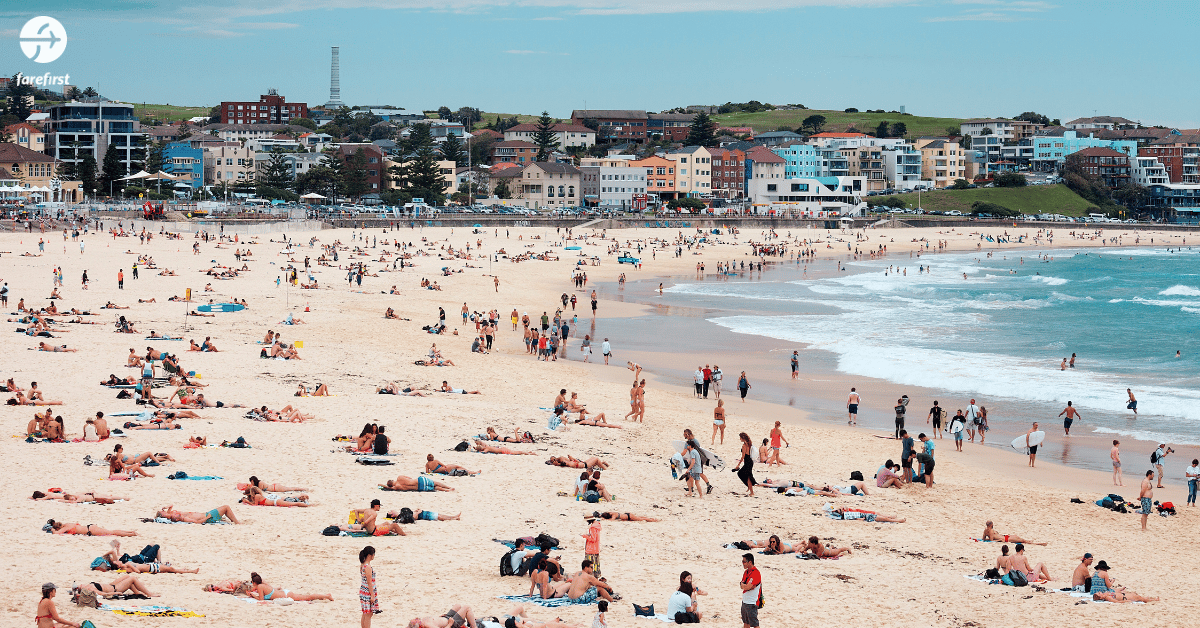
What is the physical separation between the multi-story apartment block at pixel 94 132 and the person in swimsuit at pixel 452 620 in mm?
81948

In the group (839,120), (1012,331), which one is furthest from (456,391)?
(839,120)

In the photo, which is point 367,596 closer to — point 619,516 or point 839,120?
point 619,516

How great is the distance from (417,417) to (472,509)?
505 cm

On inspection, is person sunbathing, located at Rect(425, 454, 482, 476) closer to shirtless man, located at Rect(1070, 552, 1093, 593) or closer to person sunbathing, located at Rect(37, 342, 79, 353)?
shirtless man, located at Rect(1070, 552, 1093, 593)

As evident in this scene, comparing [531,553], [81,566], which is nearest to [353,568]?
[531,553]

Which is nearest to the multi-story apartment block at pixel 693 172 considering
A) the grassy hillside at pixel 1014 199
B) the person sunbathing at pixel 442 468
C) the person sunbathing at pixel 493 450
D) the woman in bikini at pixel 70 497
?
the grassy hillside at pixel 1014 199

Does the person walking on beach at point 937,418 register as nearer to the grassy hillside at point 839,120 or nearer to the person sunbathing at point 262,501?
the person sunbathing at point 262,501

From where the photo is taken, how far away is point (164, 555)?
31.9ft

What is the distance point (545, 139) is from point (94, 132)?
45364 millimetres

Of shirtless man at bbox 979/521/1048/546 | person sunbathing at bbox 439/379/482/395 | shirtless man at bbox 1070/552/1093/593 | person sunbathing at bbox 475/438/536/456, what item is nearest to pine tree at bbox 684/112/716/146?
person sunbathing at bbox 439/379/482/395

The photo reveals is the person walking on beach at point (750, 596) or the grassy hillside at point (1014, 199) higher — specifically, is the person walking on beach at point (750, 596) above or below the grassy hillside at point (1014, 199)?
below

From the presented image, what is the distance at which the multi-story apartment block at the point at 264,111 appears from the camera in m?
144

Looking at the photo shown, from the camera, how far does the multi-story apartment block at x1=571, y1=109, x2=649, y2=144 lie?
131750mm

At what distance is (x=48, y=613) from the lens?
7.51m
